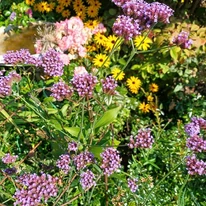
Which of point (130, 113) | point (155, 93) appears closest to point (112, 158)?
point (130, 113)

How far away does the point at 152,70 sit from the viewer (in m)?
3.37

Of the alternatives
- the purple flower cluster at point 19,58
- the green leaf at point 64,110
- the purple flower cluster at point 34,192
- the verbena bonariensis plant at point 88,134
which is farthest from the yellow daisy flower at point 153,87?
the purple flower cluster at point 34,192

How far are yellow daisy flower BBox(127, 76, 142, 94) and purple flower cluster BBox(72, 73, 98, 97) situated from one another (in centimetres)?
160

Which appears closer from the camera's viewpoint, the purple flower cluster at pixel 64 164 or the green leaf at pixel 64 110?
the purple flower cluster at pixel 64 164

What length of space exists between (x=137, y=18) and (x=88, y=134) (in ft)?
1.75

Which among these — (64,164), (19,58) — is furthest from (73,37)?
(64,164)

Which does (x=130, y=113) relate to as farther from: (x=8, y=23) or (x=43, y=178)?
(x=43, y=178)

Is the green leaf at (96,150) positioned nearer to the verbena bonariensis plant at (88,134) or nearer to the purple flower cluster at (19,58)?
the verbena bonariensis plant at (88,134)

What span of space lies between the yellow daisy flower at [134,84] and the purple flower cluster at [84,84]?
62.9 inches

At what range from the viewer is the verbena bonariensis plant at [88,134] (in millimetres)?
1713

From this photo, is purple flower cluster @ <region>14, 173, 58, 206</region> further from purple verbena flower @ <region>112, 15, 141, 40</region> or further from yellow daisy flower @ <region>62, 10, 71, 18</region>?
Answer: yellow daisy flower @ <region>62, 10, 71, 18</region>

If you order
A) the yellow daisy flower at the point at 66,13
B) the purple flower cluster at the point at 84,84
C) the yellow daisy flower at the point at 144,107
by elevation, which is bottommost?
the yellow daisy flower at the point at 144,107

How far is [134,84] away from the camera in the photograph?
3348mm

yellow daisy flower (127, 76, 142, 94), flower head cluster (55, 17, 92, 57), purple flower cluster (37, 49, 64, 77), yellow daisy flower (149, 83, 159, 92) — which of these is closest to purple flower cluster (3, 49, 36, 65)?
purple flower cluster (37, 49, 64, 77)
